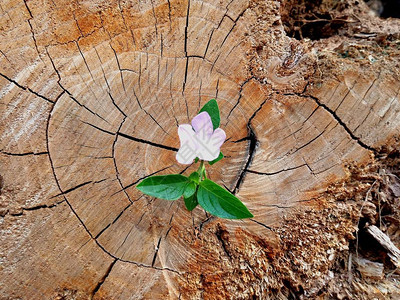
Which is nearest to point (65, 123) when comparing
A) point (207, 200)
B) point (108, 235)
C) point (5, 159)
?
point (5, 159)

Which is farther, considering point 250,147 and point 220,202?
point 250,147

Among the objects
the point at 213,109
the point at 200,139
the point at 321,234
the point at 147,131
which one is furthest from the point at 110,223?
the point at 321,234

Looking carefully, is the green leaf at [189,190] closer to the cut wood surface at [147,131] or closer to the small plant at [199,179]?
the small plant at [199,179]

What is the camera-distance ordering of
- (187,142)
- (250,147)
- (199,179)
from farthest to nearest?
(250,147), (199,179), (187,142)

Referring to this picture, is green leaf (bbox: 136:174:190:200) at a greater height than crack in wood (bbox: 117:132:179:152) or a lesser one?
lesser

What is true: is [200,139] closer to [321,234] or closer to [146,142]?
[146,142]

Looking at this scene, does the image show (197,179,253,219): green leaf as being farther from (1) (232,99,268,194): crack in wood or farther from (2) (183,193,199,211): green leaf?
(1) (232,99,268,194): crack in wood

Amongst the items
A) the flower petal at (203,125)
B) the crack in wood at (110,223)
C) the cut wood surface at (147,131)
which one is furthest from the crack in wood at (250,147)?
the crack in wood at (110,223)

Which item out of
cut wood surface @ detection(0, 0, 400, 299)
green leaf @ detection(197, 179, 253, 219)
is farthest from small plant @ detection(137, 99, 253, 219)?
cut wood surface @ detection(0, 0, 400, 299)
